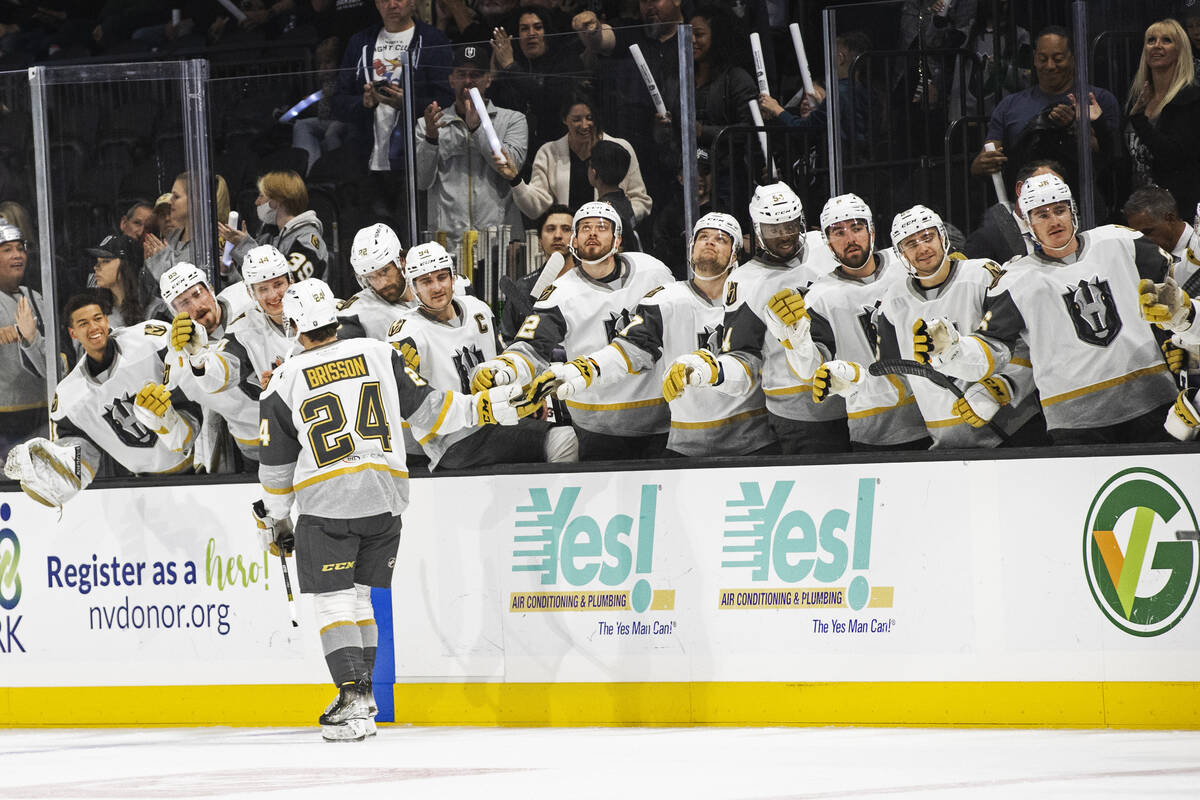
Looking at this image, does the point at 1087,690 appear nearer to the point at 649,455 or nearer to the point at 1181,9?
the point at 649,455

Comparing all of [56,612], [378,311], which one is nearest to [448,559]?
[378,311]

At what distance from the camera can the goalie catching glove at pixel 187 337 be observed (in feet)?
26.6

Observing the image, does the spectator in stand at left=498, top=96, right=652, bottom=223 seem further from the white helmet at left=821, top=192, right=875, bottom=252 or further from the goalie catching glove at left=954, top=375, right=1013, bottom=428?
the goalie catching glove at left=954, top=375, right=1013, bottom=428

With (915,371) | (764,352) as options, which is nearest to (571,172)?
(764,352)

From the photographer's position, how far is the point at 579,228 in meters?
7.86

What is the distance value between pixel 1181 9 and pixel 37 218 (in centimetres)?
520

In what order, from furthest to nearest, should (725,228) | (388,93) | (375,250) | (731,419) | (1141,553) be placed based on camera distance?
1. (388,93)
2. (375,250)
3. (725,228)
4. (731,419)
5. (1141,553)

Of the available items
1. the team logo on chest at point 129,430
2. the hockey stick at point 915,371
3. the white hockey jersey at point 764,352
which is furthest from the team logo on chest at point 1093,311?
the team logo on chest at point 129,430

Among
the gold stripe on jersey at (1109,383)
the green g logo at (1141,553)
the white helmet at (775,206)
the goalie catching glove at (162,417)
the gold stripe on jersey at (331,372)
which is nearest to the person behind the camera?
the green g logo at (1141,553)

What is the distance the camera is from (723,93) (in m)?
9.55

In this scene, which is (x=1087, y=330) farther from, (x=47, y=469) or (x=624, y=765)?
(x=47, y=469)

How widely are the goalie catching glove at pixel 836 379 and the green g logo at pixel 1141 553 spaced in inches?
40.5

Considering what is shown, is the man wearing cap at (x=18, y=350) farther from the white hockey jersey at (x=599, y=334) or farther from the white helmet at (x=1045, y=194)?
the white helmet at (x=1045, y=194)

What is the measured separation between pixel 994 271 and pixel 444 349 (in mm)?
2318
